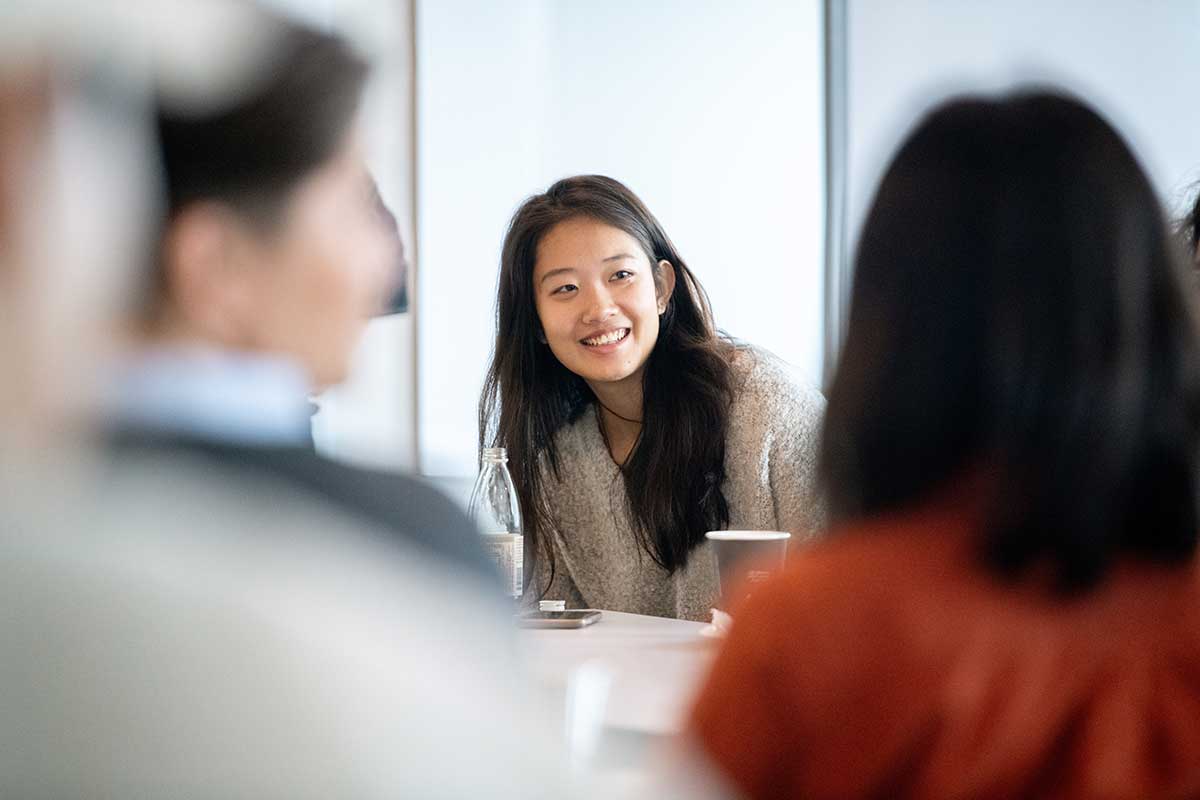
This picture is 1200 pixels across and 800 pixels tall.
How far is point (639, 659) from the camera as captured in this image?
142 cm

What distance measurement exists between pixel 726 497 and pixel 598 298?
47cm

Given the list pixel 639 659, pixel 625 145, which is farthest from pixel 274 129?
pixel 625 145

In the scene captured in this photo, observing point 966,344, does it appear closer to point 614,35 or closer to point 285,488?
point 285,488

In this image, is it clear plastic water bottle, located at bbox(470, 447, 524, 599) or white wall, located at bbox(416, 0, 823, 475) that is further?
white wall, located at bbox(416, 0, 823, 475)

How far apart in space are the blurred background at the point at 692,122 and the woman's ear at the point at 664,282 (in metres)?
1.20

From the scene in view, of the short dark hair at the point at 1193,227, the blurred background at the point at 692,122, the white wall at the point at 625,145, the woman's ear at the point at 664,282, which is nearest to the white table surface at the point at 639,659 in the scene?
the woman's ear at the point at 664,282

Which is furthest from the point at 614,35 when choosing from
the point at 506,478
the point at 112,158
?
the point at 112,158

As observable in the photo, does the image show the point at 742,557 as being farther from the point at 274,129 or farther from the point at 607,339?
the point at 274,129

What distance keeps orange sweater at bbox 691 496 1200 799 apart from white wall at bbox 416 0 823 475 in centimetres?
292

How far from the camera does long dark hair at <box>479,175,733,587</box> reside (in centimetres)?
214

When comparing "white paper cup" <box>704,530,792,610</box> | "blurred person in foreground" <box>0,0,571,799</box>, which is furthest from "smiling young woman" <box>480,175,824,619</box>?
"blurred person in foreground" <box>0,0,571,799</box>

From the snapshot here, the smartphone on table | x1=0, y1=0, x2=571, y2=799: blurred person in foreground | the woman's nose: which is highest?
the woman's nose

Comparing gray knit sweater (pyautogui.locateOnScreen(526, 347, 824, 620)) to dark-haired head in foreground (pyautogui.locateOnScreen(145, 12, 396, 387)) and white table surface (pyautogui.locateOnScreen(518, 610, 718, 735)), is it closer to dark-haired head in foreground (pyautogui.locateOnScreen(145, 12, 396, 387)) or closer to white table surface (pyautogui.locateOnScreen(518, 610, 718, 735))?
white table surface (pyautogui.locateOnScreen(518, 610, 718, 735))

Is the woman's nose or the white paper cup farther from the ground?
the woman's nose
